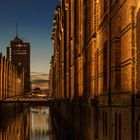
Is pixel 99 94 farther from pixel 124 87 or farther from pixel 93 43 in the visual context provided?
pixel 124 87

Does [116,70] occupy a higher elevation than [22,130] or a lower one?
higher

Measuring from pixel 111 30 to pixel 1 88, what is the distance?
2813 inches

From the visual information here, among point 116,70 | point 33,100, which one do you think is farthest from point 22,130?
point 116,70

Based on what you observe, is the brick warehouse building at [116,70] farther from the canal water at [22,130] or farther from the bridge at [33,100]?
the bridge at [33,100]

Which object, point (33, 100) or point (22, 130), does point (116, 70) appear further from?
point (33, 100)

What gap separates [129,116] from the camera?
12.3 m

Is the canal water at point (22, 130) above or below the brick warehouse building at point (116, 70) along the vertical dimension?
below

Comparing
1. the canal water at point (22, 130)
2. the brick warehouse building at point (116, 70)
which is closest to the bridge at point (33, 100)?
the canal water at point (22, 130)

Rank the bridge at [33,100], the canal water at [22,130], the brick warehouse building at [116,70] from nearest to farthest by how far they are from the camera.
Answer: the brick warehouse building at [116,70] < the canal water at [22,130] < the bridge at [33,100]

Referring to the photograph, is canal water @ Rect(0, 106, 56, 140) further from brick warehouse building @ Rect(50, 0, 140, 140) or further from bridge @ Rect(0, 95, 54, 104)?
brick warehouse building @ Rect(50, 0, 140, 140)

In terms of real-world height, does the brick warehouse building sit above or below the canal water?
above

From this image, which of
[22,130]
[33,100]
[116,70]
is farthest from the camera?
[33,100]

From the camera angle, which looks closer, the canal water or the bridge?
the canal water

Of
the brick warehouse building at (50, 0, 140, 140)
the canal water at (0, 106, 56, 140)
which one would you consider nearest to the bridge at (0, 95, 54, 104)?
the canal water at (0, 106, 56, 140)
